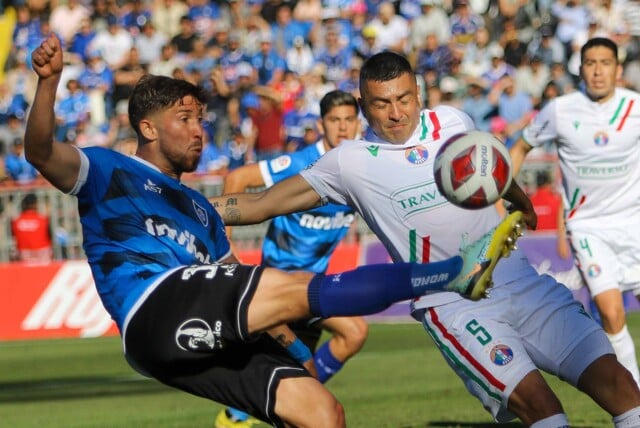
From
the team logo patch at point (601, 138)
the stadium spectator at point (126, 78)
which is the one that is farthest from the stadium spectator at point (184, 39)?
the team logo patch at point (601, 138)

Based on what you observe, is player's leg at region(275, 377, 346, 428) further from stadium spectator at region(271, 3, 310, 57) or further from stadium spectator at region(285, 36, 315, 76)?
stadium spectator at region(271, 3, 310, 57)

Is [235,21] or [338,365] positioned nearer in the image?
[338,365]

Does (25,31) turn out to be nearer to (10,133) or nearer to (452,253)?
(10,133)

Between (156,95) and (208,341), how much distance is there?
5.19 feet

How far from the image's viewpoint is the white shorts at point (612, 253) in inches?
429

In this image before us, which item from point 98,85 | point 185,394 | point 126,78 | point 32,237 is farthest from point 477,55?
point 185,394

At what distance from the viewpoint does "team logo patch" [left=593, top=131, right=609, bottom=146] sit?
36.4ft

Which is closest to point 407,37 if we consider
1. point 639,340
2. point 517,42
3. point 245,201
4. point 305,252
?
point 517,42

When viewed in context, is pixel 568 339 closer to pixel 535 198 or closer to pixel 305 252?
pixel 305 252

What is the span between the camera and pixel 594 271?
10844mm

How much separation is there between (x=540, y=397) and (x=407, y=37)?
19347 mm

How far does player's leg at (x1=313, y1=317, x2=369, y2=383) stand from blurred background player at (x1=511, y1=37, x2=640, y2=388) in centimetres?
204

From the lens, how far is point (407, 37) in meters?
25.6

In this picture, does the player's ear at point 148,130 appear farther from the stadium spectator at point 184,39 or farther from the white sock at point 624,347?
the stadium spectator at point 184,39
